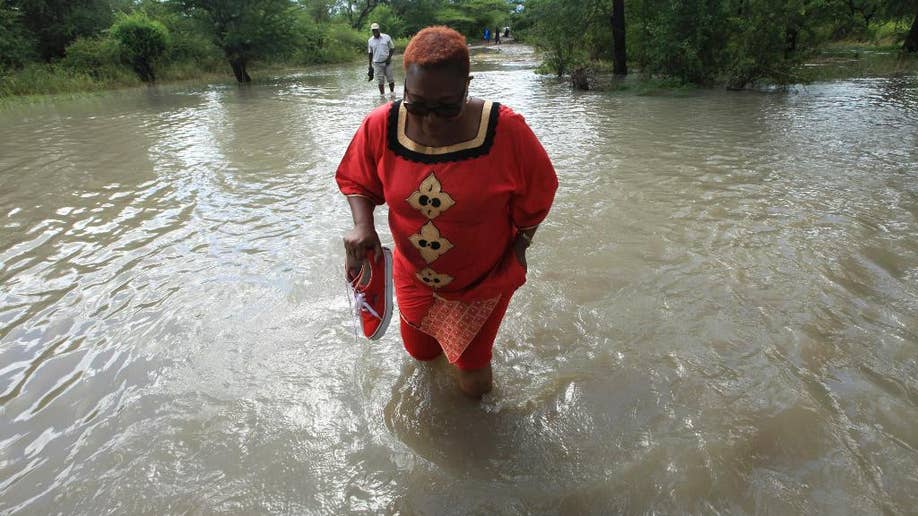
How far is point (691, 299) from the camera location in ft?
11.7

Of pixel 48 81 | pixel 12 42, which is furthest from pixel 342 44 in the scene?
pixel 48 81

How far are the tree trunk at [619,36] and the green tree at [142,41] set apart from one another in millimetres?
18293

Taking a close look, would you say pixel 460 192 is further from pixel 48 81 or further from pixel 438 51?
pixel 48 81

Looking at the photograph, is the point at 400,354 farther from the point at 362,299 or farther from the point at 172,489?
the point at 172,489

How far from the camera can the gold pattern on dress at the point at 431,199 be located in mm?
1868

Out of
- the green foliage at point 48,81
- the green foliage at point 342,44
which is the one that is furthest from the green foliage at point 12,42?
the green foliage at point 342,44

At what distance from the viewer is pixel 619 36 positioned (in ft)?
55.0

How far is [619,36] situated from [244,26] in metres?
15.0

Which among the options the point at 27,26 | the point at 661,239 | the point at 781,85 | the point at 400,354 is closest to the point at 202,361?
the point at 400,354

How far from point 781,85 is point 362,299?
14.4 meters

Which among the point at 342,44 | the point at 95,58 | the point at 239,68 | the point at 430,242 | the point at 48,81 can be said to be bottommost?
the point at 430,242

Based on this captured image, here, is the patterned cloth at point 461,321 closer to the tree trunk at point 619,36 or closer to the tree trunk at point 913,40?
the tree trunk at point 619,36

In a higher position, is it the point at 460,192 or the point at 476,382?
the point at 460,192

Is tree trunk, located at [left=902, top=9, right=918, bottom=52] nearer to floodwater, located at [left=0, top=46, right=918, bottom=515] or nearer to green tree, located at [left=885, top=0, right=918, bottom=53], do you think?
green tree, located at [left=885, top=0, right=918, bottom=53]
